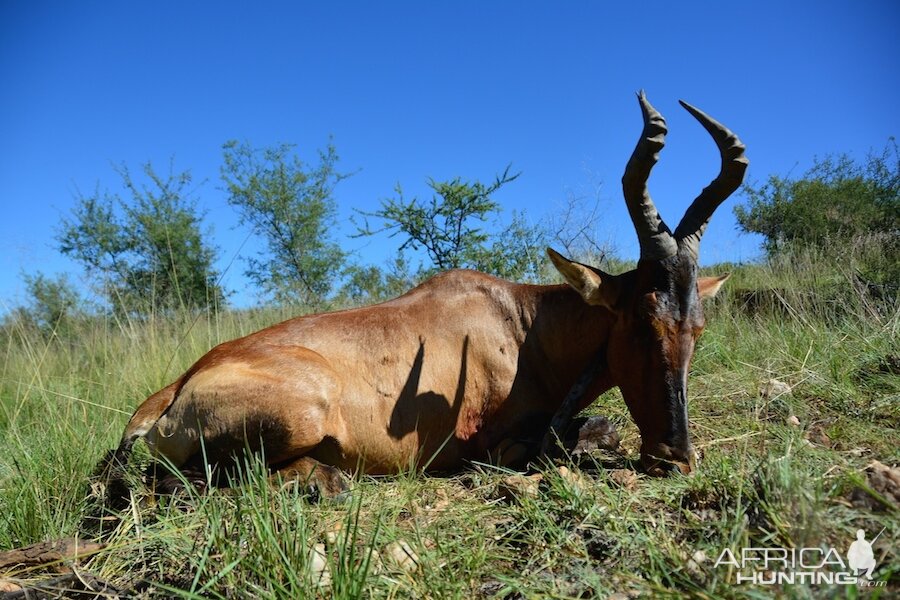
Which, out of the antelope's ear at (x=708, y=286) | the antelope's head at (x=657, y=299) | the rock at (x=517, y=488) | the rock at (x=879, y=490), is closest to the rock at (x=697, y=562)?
the rock at (x=879, y=490)

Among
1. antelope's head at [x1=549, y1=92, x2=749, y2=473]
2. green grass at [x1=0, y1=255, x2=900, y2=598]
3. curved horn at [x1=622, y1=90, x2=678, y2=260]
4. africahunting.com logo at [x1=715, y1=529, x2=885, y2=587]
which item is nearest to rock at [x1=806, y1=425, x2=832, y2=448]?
green grass at [x1=0, y1=255, x2=900, y2=598]

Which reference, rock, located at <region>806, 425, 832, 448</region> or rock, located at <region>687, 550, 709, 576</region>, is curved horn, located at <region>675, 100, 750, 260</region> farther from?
rock, located at <region>687, 550, 709, 576</region>

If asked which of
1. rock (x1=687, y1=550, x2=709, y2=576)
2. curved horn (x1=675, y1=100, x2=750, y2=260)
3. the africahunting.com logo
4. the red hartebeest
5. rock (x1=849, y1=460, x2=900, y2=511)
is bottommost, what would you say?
rock (x1=687, y1=550, x2=709, y2=576)

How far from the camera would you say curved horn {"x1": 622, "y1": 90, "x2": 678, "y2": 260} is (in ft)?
11.8

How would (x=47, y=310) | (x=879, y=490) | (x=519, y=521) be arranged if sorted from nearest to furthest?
(x=879, y=490), (x=519, y=521), (x=47, y=310)

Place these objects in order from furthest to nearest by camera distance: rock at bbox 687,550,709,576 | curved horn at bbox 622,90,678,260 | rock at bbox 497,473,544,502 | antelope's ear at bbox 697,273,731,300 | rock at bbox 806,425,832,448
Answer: antelope's ear at bbox 697,273,731,300
curved horn at bbox 622,90,678,260
rock at bbox 806,425,832,448
rock at bbox 497,473,544,502
rock at bbox 687,550,709,576

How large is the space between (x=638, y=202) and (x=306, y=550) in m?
2.90

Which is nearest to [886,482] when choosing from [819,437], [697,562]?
[697,562]

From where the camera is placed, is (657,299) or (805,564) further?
(657,299)

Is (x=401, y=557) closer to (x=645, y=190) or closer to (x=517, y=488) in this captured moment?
(x=517, y=488)

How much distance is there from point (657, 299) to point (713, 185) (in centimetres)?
101

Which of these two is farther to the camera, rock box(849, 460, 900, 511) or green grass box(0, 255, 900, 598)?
rock box(849, 460, 900, 511)

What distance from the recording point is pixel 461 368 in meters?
4.03

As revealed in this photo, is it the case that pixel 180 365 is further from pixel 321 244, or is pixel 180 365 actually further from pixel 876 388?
pixel 321 244
